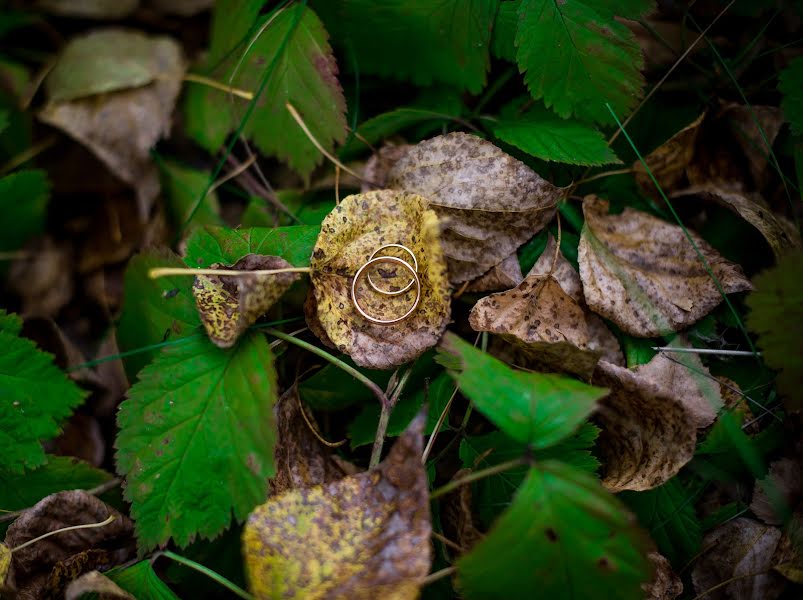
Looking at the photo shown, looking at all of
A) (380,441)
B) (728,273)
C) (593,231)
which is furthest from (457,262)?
(728,273)

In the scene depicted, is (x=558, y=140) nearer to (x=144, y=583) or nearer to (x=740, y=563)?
(x=740, y=563)

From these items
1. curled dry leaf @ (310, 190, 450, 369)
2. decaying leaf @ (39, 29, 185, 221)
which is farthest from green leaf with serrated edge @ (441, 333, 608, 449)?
decaying leaf @ (39, 29, 185, 221)

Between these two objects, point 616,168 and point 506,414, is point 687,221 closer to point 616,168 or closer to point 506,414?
point 616,168

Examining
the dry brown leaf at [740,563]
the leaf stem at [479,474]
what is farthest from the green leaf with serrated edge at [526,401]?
the dry brown leaf at [740,563]

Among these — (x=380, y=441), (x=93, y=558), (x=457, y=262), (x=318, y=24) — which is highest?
(x=318, y=24)

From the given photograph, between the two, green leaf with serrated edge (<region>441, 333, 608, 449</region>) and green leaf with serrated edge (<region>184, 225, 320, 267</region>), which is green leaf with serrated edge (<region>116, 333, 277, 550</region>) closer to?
green leaf with serrated edge (<region>184, 225, 320, 267</region>)

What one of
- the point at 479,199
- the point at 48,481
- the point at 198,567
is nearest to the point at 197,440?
the point at 198,567

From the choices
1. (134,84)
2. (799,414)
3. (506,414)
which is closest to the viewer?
(506,414)
